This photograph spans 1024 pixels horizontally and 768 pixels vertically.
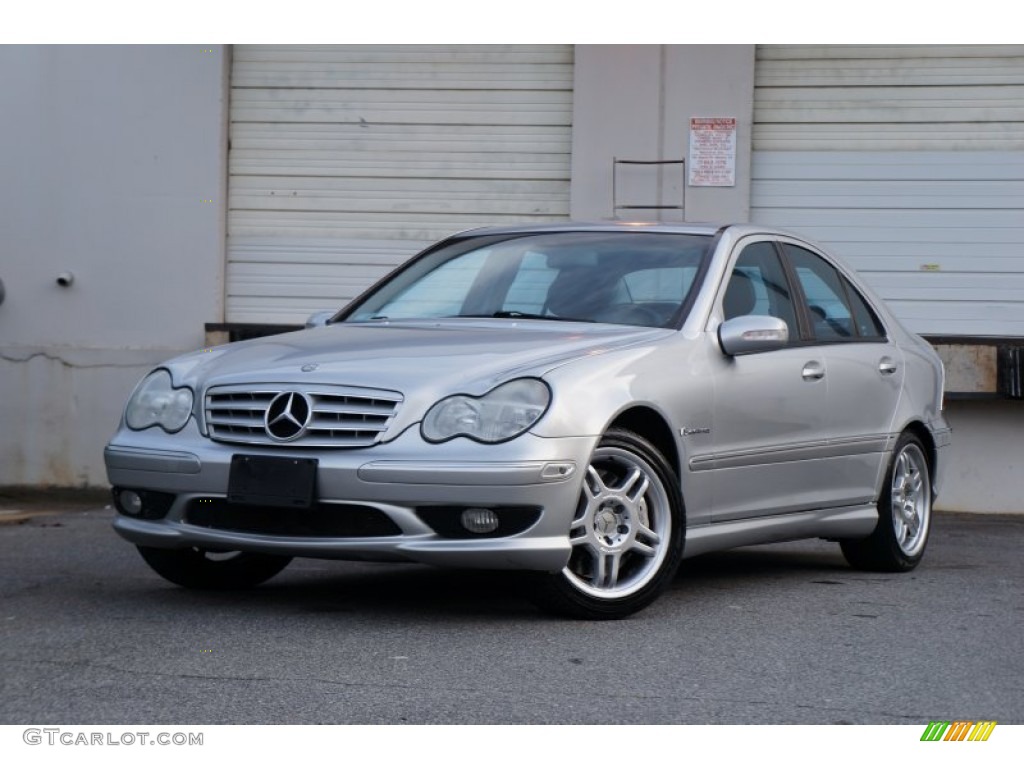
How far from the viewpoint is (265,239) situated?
497 inches

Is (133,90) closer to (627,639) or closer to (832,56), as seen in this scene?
(832,56)

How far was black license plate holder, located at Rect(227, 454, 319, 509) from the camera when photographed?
5484 millimetres

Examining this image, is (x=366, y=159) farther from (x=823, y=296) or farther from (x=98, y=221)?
(x=823, y=296)

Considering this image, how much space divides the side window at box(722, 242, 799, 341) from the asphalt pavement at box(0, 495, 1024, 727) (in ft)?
3.59

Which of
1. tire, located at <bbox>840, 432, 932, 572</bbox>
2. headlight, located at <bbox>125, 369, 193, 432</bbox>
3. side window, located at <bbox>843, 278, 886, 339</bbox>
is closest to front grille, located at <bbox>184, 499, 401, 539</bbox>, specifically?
headlight, located at <bbox>125, 369, 193, 432</bbox>

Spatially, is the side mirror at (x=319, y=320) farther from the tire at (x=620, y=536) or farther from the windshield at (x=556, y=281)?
the tire at (x=620, y=536)

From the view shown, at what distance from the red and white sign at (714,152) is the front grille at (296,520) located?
693cm

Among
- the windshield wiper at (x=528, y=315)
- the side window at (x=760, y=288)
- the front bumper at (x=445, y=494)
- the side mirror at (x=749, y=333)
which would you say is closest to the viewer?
the front bumper at (x=445, y=494)

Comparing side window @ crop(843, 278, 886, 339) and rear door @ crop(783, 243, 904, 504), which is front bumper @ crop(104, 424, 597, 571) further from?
side window @ crop(843, 278, 886, 339)

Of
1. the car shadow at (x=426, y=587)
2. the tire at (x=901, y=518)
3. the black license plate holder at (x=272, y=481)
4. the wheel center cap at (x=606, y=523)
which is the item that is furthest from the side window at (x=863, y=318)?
the black license plate holder at (x=272, y=481)

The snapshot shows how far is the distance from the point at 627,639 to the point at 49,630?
184cm

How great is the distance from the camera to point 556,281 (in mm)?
6703

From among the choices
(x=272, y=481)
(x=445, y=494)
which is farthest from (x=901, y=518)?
(x=272, y=481)

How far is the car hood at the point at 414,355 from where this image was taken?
18.2 ft
